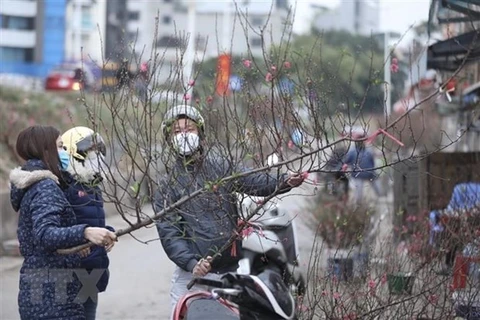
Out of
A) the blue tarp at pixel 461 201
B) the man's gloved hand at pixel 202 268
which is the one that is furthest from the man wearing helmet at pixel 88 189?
the blue tarp at pixel 461 201

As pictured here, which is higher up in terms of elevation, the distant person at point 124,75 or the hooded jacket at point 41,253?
the distant person at point 124,75

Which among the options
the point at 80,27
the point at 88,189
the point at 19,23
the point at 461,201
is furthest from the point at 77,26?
the point at 88,189

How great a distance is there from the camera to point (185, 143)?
18.7ft

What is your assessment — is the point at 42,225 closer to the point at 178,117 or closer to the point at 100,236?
the point at 100,236

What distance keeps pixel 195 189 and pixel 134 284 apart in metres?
6.19

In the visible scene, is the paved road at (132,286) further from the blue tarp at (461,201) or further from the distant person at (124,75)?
the distant person at (124,75)

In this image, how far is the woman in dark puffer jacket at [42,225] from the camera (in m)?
5.70

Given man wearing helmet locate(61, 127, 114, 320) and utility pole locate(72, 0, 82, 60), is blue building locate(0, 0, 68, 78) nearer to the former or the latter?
utility pole locate(72, 0, 82, 60)

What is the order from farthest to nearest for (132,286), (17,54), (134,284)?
(17,54) → (134,284) → (132,286)

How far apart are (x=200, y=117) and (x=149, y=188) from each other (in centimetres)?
49

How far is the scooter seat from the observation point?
500cm

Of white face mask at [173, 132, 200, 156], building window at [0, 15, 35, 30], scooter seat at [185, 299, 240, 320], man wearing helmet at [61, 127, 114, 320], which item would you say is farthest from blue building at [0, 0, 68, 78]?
scooter seat at [185, 299, 240, 320]

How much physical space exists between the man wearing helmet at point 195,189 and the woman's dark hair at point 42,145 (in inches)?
23.8

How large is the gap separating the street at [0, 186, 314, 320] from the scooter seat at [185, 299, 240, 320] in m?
3.30
